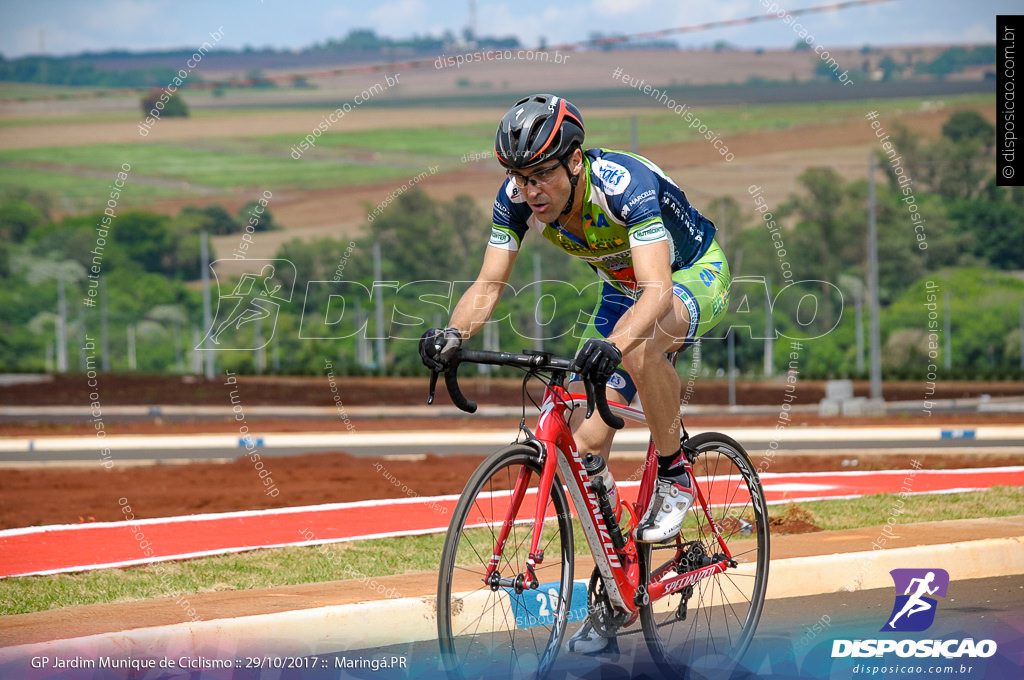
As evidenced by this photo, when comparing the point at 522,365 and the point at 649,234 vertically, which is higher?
the point at 649,234

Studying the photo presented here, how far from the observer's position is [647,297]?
14.7 feet

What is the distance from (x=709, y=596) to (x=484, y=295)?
210 cm

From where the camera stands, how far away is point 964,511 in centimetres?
870

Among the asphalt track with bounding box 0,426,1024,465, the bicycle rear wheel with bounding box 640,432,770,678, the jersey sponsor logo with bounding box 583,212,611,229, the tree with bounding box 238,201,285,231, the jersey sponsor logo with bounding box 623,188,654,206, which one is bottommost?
the asphalt track with bounding box 0,426,1024,465

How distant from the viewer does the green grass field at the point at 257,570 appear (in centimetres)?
624

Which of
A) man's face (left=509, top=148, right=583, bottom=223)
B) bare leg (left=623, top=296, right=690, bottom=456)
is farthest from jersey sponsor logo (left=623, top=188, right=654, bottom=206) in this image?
bare leg (left=623, top=296, right=690, bottom=456)

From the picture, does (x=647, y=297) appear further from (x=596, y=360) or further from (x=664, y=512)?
(x=664, y=512)

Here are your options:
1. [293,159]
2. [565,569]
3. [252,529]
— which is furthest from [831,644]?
[293,159]

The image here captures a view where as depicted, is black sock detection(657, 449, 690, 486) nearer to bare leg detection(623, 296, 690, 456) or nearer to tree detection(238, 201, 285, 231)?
bare leg detection(623, 296, 690, 456)

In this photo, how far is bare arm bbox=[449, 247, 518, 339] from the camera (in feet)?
15.4

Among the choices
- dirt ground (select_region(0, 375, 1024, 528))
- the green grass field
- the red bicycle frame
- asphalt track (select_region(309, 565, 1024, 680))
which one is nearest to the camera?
the red bicycle frame

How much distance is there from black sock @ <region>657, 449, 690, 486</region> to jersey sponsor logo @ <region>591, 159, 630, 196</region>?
49.6 inches

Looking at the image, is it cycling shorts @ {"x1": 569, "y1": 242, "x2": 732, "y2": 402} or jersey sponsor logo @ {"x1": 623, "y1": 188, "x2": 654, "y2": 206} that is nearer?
jersey sponsor logo @ {"x1": 623, "y1": 188, "x2": 654, "y2": 206}

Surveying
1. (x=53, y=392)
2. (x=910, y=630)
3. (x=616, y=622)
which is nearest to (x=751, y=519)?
(x=910, y=630)
